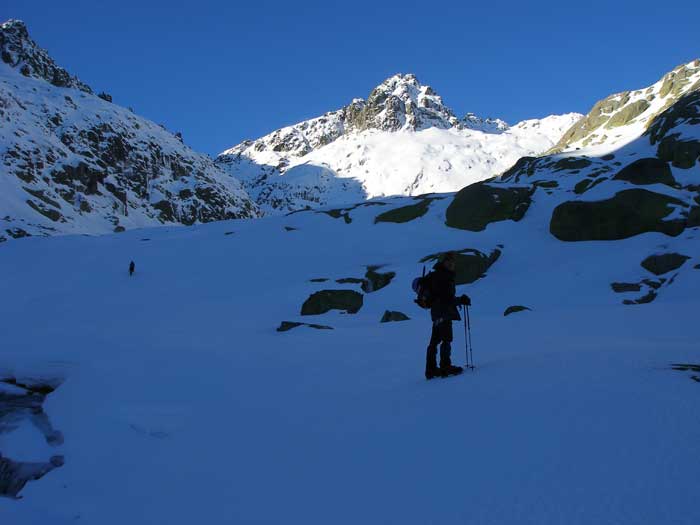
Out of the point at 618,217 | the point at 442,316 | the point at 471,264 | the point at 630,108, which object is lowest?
the point at 442,316

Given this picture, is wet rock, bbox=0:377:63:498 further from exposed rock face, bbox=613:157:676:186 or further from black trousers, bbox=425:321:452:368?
exposed rock face, bbox=613:157:676:186

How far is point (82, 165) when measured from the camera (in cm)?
10025

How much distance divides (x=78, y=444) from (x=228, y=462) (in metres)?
2.16

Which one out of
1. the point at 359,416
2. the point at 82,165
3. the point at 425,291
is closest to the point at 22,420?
the point at 359,416

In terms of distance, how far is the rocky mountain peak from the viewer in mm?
136375

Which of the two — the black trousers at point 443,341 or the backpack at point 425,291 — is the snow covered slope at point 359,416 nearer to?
the black trousers at point 443,341

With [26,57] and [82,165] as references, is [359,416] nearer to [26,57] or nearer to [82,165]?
[82,165]

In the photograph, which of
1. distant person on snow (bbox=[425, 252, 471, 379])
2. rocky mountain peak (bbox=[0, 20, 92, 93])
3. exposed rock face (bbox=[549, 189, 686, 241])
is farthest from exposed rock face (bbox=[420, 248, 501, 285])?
rocky mountain peak (bbox=[0, 20, 92, 93])

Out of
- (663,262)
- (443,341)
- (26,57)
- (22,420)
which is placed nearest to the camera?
(22,420)

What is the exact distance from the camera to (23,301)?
2467 cm

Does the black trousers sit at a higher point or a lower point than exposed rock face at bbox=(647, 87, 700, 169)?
lower

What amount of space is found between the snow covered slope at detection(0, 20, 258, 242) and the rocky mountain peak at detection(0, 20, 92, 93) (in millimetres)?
275

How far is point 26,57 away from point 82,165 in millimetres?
65436

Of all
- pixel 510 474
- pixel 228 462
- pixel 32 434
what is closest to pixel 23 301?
pixel 32 434
